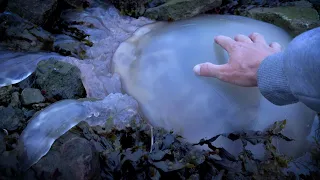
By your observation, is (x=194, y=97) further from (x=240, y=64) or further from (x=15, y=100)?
(x=15, y=100)

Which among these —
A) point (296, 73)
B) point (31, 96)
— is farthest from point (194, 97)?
point (31, 96)

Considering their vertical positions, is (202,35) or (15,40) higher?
(202,35)

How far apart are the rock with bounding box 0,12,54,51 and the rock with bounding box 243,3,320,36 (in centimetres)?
225

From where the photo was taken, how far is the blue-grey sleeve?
133cm

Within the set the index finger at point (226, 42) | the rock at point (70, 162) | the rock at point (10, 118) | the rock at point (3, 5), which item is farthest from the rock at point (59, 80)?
the index finger at point (226, 42)

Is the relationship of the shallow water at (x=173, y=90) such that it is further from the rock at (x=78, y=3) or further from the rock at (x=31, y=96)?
the rock at (x=78, y=3)

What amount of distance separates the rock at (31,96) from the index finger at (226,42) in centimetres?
148

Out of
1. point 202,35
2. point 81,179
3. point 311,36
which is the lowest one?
point 81,179

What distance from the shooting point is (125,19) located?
316cm

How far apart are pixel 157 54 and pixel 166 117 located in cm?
59

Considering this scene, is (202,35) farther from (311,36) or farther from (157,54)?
(311,36)

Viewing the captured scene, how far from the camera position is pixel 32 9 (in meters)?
2.69

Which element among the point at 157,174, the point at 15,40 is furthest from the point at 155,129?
the point at 15,40

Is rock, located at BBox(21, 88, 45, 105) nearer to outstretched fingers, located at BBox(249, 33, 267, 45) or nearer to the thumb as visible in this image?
the thumb
